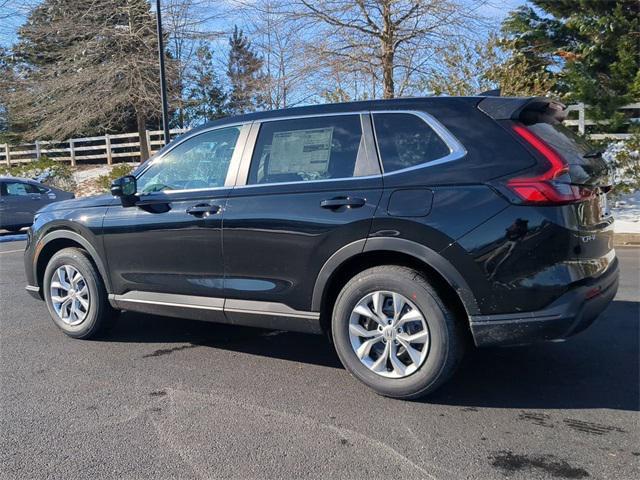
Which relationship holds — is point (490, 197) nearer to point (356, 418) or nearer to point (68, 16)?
point (356, 418)

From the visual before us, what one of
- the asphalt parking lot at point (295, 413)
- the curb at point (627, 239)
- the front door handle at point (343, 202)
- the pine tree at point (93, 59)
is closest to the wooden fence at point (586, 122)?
the curb at point (627, 239)

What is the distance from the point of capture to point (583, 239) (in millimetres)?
3498

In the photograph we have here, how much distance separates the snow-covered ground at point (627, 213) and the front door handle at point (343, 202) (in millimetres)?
9110

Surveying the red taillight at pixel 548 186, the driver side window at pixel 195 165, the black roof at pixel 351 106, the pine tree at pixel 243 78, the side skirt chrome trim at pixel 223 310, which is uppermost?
the pine tree at pixel 243 78

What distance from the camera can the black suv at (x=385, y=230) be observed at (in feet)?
11.3

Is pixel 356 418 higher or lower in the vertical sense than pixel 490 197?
lower

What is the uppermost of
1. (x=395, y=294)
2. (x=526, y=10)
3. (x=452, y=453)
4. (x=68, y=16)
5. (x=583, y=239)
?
(x=68, y=16)

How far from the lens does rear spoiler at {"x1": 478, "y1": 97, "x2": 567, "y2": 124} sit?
3648 millimetres

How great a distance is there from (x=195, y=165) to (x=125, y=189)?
22.9 inches

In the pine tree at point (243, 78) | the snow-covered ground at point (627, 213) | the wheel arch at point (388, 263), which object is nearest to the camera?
the wheel arch at point (388, 263)

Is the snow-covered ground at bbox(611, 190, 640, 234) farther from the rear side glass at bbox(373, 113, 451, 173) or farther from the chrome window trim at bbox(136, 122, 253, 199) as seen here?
the chrome window trim at bbox(136, 122, 253, 199)

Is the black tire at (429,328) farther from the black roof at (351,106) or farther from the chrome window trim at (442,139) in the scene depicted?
the black roof at (351,106)

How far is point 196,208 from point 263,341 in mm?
1388

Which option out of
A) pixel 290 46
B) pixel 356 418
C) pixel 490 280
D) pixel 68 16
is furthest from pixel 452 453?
pixel 68 16
